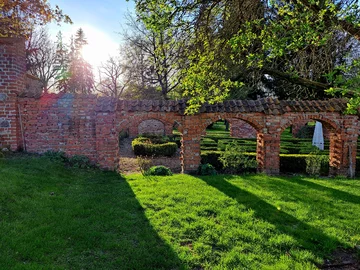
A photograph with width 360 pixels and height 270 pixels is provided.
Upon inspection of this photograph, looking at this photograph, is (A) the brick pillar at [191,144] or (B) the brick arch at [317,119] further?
(B) the brick arch at [317,119]

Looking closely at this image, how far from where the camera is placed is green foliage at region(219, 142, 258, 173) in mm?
8727

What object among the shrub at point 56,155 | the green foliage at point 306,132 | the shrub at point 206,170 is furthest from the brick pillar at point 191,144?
the green foliage at point 306,132

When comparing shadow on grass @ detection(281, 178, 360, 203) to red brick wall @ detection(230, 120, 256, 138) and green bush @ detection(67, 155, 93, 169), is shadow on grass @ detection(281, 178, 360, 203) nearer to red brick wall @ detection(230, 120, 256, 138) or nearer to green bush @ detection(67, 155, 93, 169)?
green bush @ detection(67, 155, 93, 169)

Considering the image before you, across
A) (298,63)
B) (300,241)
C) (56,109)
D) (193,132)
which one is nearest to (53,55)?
(56,109)

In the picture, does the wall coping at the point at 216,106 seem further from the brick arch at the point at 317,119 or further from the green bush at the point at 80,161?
the green bush at the point at 80,161

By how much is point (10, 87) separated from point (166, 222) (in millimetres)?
6681

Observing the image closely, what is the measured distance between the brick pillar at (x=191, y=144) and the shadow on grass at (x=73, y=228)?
8.65 ft

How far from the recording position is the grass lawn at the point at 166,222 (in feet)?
10.9

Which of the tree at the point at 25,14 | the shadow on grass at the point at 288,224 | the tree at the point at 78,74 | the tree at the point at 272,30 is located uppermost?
the tree at the point at 78,74

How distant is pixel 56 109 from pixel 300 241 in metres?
7.64

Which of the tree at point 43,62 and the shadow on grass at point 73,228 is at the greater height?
the tree at point 43,62

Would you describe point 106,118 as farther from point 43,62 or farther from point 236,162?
point 43,62

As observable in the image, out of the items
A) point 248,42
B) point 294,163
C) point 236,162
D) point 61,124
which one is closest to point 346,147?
point 294,163

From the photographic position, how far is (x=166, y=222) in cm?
440
